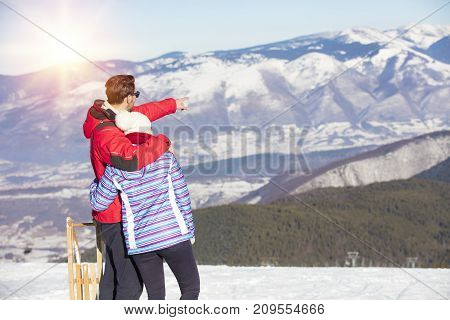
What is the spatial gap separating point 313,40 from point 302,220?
198 feet

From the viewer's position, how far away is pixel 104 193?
389 centimetres

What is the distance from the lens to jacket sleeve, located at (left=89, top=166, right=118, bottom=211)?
3.84 m

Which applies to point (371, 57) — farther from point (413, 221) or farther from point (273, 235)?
point (273, 235)

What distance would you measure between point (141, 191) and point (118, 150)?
7.8 inches

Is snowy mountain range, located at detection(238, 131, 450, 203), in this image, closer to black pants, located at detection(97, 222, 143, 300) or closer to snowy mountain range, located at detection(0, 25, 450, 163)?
snowy mountain range, located at detection(0, 25, 450, 163)

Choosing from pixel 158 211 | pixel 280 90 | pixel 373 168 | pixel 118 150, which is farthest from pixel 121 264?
pixel 280 90


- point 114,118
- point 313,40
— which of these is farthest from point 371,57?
point 114,118

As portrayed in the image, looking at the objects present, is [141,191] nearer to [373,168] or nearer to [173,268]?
[173,268]

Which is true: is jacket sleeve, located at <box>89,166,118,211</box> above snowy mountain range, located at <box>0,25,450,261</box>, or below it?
below

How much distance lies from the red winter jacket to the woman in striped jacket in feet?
0.14

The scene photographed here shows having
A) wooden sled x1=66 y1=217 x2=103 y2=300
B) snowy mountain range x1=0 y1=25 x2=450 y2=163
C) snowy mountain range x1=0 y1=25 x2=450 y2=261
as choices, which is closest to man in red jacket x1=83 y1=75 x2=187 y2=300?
wooden sled x1=66 y1=217 x2=103 y2=300

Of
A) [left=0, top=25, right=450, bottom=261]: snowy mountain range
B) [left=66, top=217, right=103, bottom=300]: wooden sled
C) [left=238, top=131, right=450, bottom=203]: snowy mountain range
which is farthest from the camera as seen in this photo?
[left=0, top=25, right=450, bottom=261]: snowy mountain range

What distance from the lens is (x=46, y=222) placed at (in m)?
57.9

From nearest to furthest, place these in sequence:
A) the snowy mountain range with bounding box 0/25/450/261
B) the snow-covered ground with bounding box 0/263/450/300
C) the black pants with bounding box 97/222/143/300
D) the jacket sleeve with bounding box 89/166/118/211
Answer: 1. the jacket sleeve with bounding box 89/166/118/211
2. the black pants with bounding box 97/222/143/300
3. the snow-covered ground with bounding box 0/263/450/300
4. the snowy mountain range with bounding box 0/25/450/261
